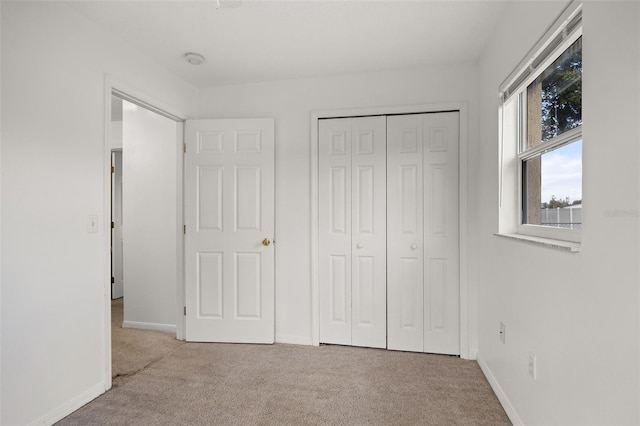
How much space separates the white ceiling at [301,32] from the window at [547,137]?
60cm

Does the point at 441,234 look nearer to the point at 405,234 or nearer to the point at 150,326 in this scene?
the point at 405,234

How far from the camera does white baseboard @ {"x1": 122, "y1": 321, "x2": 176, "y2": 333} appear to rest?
3.28 meters

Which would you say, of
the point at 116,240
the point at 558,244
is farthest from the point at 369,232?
the point at 116,240

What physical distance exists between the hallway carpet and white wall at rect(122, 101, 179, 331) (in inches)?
31.5

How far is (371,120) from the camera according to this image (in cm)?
281

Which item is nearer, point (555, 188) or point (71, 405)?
point (555, 188)

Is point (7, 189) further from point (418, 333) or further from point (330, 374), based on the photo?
point (418, 333)

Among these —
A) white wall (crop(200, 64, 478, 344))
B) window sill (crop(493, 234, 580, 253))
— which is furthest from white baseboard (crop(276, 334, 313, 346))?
window sill (crop(493, 234, 580, 253))

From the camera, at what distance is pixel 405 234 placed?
9.00 ft

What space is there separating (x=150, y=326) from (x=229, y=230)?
1.43 m

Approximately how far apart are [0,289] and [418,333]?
2.73m

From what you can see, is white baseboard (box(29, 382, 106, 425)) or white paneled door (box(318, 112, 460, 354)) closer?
white baseboard (box(29, 382, 106, 425))

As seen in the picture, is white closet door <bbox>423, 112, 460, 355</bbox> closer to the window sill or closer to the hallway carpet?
the hallway carpet

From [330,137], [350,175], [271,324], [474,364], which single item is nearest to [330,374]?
[271,324]
